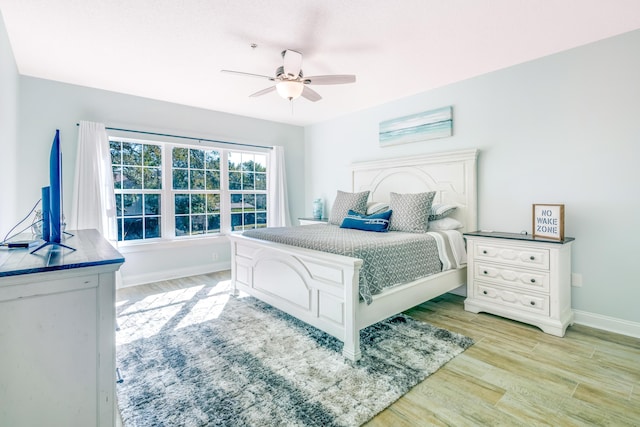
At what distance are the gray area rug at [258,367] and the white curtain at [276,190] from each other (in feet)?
7.80

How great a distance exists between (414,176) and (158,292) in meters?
3.45

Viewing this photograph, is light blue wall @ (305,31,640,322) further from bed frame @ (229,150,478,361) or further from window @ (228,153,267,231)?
window @ (228,153,267,231)

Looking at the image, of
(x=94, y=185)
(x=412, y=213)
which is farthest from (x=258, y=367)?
(x=94, y=185)

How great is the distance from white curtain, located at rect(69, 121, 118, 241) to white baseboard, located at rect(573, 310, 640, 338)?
16.2ft

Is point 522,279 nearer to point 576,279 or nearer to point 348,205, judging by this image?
point 576,279

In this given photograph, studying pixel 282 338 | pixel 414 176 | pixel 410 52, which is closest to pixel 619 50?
pixel 410 52

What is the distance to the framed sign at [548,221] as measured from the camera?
2592 mm

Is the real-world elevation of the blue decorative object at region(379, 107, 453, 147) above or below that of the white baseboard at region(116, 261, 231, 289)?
above

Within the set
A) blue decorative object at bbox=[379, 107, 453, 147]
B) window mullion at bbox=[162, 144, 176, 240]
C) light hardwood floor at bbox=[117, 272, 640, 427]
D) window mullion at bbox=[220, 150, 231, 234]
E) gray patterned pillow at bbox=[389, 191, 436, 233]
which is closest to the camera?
light hardwood floor at bbox=[117, 272, 640, 427]

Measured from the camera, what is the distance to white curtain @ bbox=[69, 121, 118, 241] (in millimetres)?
3510

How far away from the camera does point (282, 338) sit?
8.13 feet

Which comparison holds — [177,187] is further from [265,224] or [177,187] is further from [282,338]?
[282,338]

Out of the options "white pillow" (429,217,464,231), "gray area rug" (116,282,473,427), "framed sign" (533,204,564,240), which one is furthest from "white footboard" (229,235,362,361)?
"framed sign" (533,204,564,240)

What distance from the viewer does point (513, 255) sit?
9.01 ft
